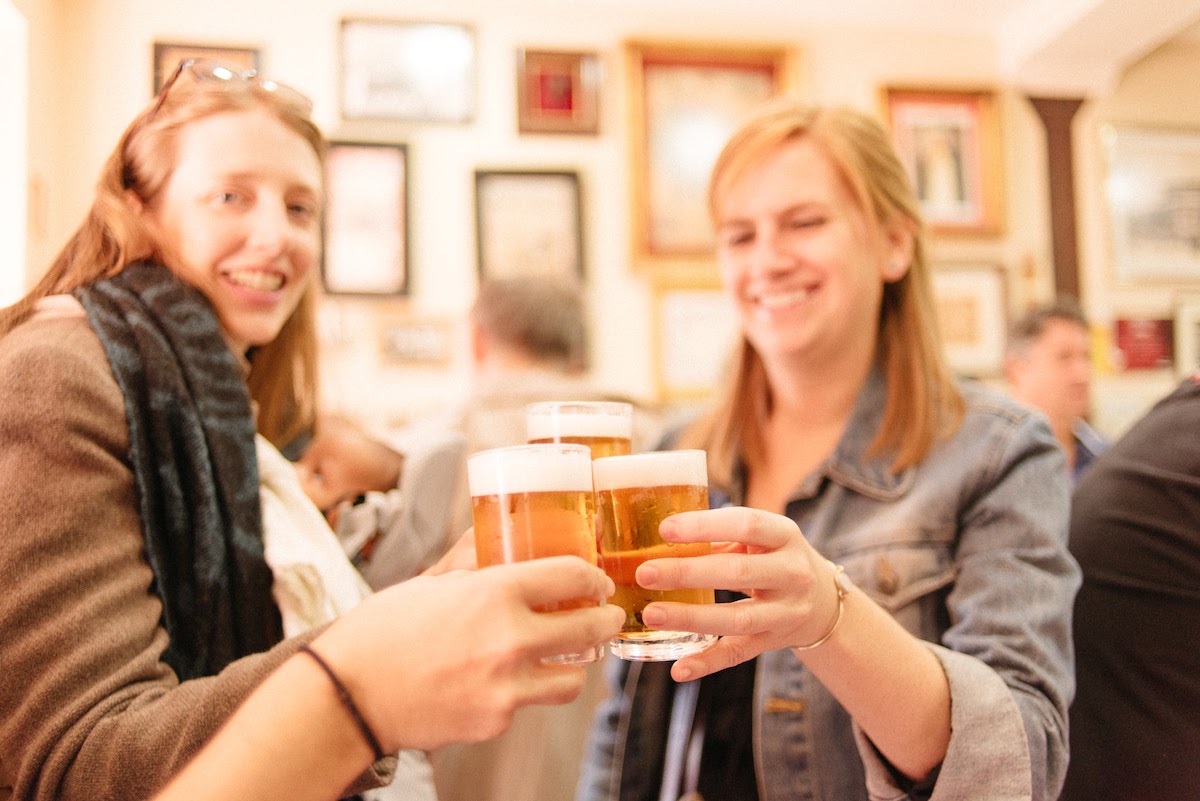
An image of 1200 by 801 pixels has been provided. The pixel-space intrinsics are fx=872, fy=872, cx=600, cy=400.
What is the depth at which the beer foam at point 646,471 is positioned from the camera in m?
0.92

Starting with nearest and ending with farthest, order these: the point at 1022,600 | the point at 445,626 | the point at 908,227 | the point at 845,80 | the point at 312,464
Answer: the point at 445,626
the point at 1022,600
the point at 312,464
the point at 908,227
the point at 845,80

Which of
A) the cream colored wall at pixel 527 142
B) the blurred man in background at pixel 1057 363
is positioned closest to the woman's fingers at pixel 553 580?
the cream colored wall at pixel 527 142

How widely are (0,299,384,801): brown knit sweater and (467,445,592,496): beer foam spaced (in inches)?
10.2

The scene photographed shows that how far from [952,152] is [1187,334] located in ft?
4.44

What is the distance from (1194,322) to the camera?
3918mm

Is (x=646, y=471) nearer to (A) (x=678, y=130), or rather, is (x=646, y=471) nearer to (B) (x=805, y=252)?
(B) (x=805, y=252)

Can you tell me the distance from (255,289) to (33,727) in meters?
0.63

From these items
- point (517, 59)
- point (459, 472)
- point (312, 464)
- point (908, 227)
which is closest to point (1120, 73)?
point (517, 59)

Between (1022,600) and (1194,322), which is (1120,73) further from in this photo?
(1022,600)

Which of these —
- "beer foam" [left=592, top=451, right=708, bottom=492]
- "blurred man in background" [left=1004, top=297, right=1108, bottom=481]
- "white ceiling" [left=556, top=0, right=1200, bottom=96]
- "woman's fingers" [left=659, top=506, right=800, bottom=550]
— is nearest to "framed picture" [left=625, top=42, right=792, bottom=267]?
"white ceiling" [left=556, top=0, right=1200, bottom=96]

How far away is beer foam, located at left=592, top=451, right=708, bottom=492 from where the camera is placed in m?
0.92

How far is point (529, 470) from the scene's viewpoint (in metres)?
0.83

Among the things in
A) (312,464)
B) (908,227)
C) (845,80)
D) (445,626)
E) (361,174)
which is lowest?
(445,626)

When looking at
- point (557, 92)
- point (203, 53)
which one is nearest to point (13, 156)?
point (203, 53)
